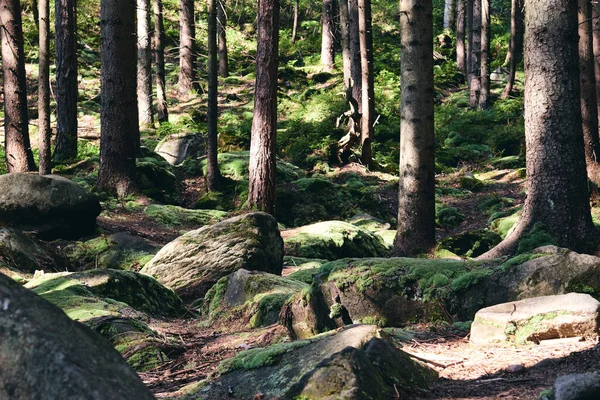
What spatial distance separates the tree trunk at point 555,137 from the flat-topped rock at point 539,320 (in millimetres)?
3138

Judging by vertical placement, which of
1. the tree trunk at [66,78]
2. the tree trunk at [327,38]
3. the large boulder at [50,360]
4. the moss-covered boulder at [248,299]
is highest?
the tree trunk at [327,38]

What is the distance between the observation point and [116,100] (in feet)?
49.3

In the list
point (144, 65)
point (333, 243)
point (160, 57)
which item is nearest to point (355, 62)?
point (160, 57)

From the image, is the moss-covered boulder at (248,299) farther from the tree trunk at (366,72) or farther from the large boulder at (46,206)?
the tree trunk at (366,72)

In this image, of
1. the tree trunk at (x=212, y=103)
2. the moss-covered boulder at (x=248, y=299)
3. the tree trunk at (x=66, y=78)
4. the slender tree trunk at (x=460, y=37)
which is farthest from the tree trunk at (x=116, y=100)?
the slender tree trunk at (x=460, y=37)

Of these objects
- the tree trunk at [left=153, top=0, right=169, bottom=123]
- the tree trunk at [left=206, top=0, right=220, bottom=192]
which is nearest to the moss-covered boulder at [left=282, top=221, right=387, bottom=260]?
the tree trunk at [left=206, top=0, right=220, bottom=192]

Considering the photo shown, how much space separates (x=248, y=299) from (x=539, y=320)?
3.26 metres

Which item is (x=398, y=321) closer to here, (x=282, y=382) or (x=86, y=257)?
(x=282, y=382)

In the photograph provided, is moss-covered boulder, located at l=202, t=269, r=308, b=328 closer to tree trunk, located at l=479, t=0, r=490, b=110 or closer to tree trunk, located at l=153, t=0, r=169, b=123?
tree trunk, located at l=153, t=0, r=169, b=123

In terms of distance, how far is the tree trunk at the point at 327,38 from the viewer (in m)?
32.2

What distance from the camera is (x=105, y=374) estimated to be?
8.50 ft

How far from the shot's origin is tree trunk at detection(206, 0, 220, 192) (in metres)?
16.0

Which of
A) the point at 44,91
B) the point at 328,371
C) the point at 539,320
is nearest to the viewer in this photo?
the point at 328,371

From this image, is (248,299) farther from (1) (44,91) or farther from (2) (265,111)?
(1) (44,91)
